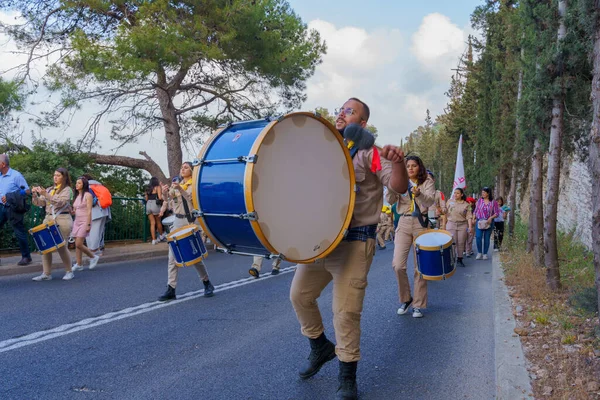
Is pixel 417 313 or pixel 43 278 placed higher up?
pixel 43 278

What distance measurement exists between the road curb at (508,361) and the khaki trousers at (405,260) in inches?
35.1

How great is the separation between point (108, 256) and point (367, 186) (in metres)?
10.3

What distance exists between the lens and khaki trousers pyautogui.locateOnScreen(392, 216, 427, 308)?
7.01 m

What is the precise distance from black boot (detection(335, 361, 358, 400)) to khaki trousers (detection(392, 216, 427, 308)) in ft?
10.5

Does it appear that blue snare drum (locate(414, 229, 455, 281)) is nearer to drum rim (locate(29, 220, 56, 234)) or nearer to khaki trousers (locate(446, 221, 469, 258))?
drum rim (locate(29, 220, 56, 234))

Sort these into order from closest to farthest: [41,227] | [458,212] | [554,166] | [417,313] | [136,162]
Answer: [417,313] → [554,166] → [41,227] → [458,212] → [136,162]

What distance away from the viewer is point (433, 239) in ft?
22.3

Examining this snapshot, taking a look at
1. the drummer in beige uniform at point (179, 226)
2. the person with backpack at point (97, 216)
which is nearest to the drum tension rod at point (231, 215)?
the drummer in beige uniform at point (179, 226)

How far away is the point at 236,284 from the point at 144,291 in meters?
1.50

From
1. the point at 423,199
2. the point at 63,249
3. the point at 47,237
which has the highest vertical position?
the point at 423,199

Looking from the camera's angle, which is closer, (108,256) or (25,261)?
(25,261)

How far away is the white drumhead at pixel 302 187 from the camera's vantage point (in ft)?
11.9

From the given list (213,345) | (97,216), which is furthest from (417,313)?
(97,216)

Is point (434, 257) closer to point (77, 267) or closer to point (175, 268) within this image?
point (175, 268)
